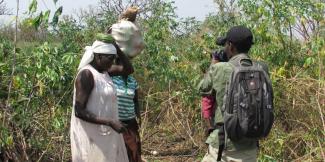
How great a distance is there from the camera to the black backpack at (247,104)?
2.95 metres

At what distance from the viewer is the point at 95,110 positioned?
134 inches

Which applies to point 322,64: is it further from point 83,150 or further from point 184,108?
point 83,150

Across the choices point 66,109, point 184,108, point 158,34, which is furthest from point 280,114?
point 66,109

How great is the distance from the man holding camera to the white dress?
0.69 metres

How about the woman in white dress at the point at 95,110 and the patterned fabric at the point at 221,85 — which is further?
the woman in white dress at the point at 95,110

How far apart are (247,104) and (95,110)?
39.1 inches

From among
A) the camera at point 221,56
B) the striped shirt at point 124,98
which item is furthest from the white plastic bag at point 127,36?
the camera at point 221,56

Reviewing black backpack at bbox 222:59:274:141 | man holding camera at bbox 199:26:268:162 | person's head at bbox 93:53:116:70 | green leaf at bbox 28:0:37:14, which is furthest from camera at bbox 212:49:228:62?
green leaf at bbox 28:0:37:14

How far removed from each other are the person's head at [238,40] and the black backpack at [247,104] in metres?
0.13

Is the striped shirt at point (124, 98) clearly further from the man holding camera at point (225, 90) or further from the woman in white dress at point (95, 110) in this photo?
the man holding camera at point (225, 90)

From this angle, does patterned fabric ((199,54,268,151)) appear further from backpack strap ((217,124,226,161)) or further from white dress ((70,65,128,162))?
white dress ((70,65,128,162))

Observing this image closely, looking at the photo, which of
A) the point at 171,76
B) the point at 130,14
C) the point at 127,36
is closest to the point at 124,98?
the point at 127,36

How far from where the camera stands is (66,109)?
5.04 metres

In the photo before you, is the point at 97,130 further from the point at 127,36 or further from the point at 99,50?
the point at 127,36
